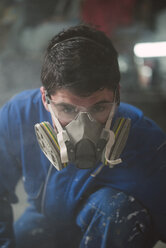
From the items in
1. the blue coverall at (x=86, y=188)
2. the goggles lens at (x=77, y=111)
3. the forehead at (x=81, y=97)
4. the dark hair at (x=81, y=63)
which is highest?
the dark hair at (x=81, y=63)

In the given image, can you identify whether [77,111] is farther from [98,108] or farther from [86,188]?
[86,188]

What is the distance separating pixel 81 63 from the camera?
2.32ft

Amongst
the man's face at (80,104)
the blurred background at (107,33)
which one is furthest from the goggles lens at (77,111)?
the blurred background at (107,33)

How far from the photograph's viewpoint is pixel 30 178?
2.94ft

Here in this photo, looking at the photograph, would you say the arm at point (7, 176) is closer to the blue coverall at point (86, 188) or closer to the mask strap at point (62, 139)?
the blue coverall at point (86, 188)

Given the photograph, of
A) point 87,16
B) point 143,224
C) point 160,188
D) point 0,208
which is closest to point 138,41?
point 87,16

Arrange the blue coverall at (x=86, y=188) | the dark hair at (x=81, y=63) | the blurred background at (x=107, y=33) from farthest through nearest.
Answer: the blurred background at (x=107, y=33) → the blue coverall at (x=86, y=188) → the dark hair at (x=81, y=63)

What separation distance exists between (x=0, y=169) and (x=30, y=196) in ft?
0.47

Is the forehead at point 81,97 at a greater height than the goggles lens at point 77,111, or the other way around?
the forehead at point 81,97

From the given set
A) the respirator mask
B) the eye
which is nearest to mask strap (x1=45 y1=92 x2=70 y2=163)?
the respirator mask

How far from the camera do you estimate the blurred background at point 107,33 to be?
956mm

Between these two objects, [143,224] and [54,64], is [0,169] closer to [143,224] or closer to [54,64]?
[54,64]

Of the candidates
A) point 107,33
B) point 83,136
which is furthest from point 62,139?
point 107,33

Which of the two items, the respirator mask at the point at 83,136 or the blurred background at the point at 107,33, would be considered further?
the blurred background at the point at 107,33
